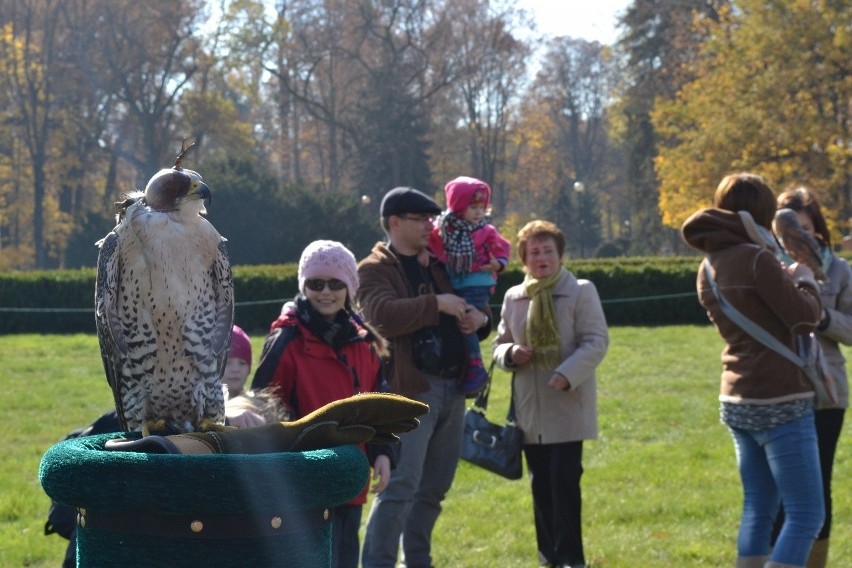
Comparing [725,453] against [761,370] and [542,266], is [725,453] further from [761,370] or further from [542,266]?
[761,370]

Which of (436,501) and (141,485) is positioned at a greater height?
(141,485)

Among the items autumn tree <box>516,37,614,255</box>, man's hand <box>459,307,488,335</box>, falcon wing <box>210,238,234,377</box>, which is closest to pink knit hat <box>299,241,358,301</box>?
man's hand <box>459,307,488,335</box>

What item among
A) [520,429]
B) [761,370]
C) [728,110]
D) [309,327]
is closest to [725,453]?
[520,429]

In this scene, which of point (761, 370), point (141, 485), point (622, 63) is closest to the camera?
point (141, 485)

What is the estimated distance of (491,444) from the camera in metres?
6.17

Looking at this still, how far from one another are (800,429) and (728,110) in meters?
26.5

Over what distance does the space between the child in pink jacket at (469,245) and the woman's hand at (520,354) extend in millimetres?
362

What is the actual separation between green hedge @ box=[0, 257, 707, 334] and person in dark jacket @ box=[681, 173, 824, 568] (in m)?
13.1

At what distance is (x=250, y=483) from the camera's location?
2.03m

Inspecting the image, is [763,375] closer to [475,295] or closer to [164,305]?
[475,295]

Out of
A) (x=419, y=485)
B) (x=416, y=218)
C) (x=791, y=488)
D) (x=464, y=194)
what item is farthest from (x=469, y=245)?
(x=791, y=488)

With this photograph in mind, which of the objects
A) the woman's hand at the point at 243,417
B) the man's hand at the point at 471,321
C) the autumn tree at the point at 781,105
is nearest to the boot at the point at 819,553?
the man's hand at the point at 471,321

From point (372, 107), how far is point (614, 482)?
34.3 metres

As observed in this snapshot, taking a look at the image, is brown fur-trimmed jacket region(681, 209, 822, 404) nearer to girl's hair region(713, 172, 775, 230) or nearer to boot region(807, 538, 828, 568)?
girl's hair region(713, 172, 775, 230)
